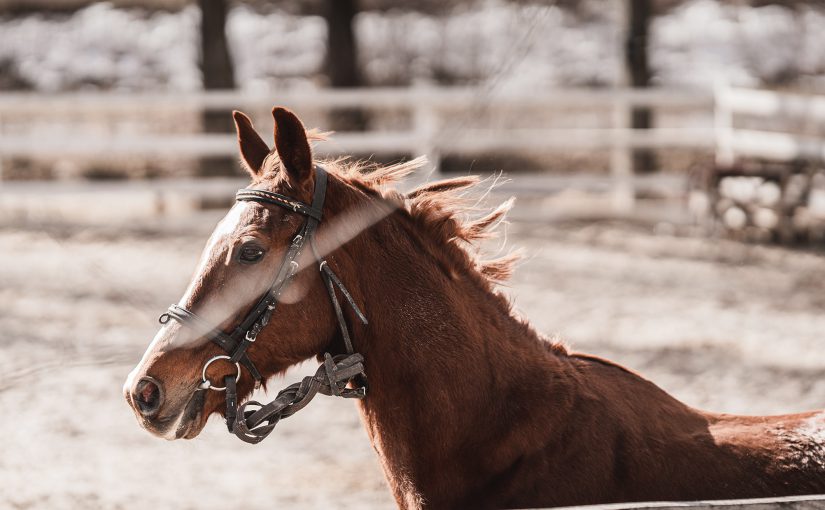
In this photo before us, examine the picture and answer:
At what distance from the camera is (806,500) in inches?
91.0

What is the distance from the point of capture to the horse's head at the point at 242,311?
7.91 feet

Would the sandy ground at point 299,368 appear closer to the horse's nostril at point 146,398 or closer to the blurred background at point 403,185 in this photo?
the blurred background at point 403,185

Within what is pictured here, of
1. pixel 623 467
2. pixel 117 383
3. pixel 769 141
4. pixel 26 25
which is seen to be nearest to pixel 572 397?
pixel 623 467

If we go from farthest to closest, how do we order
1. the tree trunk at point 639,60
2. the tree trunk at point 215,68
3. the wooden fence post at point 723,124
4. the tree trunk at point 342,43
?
the tree trunk at point 342,43 → the tree trunk at point 639,60 → the tree trunk at point 215,68 → the wooden fence post at point 723,124

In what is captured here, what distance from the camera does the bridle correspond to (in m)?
2.47

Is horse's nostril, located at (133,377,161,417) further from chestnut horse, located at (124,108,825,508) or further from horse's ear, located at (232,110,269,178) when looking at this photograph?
horse's ear, located at (232,110,269,178)

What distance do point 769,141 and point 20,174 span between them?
11.1 m

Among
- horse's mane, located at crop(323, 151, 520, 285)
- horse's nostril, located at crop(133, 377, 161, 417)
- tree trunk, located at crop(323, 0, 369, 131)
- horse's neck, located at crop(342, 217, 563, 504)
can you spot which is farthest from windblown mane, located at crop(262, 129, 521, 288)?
tree trunk, located at crop(323, 0, 369, 131)

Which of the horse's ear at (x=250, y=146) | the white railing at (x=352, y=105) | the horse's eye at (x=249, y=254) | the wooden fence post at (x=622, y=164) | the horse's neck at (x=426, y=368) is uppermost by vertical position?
the horse's ear at (x=250, y=146)

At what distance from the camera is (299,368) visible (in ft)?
10.1

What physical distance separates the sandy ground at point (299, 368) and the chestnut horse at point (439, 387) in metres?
0.69

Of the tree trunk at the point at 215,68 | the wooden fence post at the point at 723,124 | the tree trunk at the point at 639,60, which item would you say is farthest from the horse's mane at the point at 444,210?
the tree trunk at the point at 639,60

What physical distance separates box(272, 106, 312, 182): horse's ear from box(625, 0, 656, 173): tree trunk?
1138 centimetres

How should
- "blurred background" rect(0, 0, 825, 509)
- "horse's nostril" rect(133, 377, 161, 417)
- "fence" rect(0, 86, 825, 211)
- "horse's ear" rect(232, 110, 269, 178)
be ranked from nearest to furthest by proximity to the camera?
"horse's nostril" rect(133, 377, 161, 417) → "horse's ear" rect(232, 110, 269, 178) → "blurred background" rect(0, 0, 825, 509) → "fence" rect(0, 86, 825, 211)
